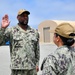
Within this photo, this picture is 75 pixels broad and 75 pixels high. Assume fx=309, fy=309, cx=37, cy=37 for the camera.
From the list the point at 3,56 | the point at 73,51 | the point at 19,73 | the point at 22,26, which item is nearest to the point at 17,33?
the point at 22,26

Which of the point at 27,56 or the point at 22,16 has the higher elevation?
the point at 22,16

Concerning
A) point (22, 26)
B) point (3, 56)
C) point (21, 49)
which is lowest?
point (3, 56)

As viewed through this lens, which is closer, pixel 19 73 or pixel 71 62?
pixel 71 62

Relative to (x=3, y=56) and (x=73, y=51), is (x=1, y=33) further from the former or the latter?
(x=3, y=56)

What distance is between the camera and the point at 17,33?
4.79 metres

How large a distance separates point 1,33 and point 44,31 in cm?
3639

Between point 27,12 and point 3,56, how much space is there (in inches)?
283

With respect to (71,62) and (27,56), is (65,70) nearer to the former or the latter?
(71,62)

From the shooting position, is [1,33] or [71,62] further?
[1,33]

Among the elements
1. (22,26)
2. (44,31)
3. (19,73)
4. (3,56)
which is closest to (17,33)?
(22,26)

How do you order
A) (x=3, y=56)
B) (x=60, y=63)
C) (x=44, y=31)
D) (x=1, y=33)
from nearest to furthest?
(x=60, y=63), (x=1, y=33), (x=3, y=56), (x=44, y=31)

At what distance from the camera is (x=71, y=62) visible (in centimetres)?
288

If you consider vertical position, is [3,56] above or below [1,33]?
below

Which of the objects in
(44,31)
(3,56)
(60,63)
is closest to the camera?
(60,63)
